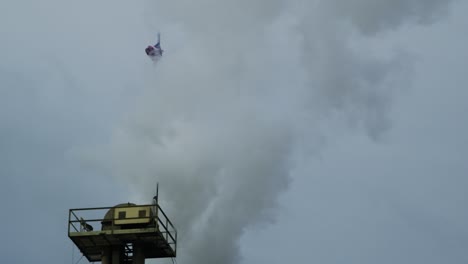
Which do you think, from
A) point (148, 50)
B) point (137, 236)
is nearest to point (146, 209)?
point (137, 236)

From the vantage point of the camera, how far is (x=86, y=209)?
55188 mm

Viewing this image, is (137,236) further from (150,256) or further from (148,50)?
(148,50)

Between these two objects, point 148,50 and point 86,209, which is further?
point 148,50

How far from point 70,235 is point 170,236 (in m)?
6.15

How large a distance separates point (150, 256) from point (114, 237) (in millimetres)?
3381

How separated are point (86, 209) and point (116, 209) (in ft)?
6.90

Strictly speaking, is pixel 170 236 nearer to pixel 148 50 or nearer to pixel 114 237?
pixel 114 237

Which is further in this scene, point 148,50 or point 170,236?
point 148,50

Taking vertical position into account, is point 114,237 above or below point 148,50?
below

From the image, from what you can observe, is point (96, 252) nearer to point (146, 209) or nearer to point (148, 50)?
point (146, 209)

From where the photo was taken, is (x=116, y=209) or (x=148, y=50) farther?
(x=148, y=50)

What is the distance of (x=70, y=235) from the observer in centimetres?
5403

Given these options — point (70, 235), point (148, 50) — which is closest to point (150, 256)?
point (70, 235)

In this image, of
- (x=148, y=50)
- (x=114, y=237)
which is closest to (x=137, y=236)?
(x=114, y=237)
